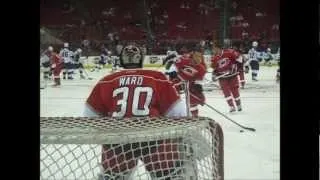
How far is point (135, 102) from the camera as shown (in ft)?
5.37

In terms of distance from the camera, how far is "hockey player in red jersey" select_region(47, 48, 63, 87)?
61.2 inches

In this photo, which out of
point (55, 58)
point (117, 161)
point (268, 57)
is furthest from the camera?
point (117, 161)

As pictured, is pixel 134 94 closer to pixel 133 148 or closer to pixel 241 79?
pixel 133 148

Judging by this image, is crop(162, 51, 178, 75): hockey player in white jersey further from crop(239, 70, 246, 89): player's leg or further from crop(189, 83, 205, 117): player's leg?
crop(239, 70, 246, 89): player's leg

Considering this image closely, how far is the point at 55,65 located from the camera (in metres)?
1.59

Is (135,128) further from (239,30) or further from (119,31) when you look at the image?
(239,30)

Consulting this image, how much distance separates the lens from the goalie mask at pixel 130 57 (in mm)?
1562

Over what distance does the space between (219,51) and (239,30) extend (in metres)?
0.10

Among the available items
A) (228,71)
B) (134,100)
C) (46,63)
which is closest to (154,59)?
(134,100)

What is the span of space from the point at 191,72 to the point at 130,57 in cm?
22

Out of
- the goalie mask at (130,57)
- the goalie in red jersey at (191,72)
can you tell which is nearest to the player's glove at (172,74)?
the goalie in red jersey at (191,72)

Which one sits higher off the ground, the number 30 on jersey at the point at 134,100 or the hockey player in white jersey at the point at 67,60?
the hockey player in white jersey at the point at 67,60

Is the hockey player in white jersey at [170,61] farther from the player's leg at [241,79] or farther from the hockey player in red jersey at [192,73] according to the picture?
the player's leg at [241,79]
